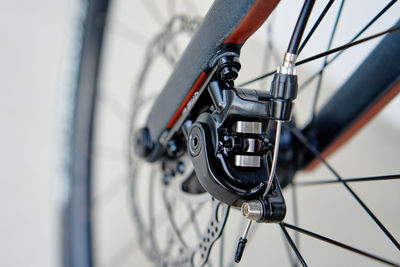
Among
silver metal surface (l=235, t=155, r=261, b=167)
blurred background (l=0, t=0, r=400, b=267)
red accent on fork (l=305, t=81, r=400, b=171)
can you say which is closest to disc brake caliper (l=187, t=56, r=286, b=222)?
silver metal surface (l=235, t=155, r=261, b=167)

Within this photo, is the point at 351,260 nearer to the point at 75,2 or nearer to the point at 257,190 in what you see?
the point at 257,190

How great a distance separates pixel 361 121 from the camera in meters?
0.43

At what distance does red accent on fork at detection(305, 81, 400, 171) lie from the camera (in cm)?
39

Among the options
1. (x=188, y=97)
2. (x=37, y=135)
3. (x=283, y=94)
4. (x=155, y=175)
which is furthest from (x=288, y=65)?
(x=37, y=135)

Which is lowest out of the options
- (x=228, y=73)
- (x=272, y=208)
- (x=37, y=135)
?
(x=272, y=208)

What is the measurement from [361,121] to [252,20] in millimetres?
207

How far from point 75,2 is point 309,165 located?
0.55 m

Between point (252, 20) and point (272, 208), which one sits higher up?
point (252, 20)

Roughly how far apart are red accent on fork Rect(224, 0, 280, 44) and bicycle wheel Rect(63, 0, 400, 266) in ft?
0.29

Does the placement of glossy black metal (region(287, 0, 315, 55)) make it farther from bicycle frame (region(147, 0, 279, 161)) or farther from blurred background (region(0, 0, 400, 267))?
blurred background (region(0, 0, 400, 267))

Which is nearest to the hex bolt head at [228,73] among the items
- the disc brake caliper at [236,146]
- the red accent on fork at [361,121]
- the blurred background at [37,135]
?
the disc brake caliper at [236,146]

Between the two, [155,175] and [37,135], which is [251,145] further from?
[37,135]

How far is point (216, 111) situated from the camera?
323 millimetres

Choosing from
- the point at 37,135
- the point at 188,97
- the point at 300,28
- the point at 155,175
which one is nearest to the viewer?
the point at 300,28
